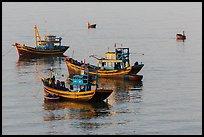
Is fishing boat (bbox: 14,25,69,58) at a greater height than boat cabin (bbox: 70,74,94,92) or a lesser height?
greater

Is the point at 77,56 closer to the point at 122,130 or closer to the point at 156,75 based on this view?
the point at 156,75

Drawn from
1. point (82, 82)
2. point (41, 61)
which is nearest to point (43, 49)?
point (41, 61)

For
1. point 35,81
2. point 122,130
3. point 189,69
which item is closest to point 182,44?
point 189,69

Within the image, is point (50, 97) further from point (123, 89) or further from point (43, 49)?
point (43, 49)

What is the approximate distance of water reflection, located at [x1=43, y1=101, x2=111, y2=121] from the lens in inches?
2810

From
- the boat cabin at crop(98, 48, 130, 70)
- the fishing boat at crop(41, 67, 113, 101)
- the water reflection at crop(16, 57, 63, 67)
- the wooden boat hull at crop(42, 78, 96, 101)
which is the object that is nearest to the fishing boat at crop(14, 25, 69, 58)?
the water reflection at crop(16, 57, 63, 67)

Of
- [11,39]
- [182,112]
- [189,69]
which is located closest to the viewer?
[182,112]

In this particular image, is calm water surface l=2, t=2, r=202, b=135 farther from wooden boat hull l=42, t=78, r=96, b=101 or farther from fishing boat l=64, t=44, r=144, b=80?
fishing boat l=64, t=44, r=144, b=80

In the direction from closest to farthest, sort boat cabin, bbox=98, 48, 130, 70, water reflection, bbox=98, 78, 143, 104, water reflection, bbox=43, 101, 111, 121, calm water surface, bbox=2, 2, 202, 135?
calm water surface, bbox=2, 2, 202, 135 → water reflection, bbox=43, 101, 111, 121 → water reflection, bbox=98, 78, 143, 104 → boat cabin, bbox=98, 48, 130, 70

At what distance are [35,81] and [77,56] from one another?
3247 centimetres

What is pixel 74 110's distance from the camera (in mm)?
74750

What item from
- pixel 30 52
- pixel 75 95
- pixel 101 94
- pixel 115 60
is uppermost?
pixel 30 52

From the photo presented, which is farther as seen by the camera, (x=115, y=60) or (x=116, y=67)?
(x=116, y=67)

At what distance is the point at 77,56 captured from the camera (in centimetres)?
12838
